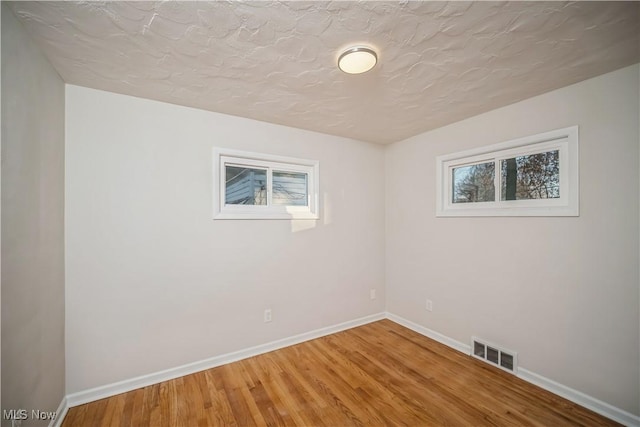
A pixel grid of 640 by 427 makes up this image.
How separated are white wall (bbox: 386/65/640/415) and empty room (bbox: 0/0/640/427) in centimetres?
1

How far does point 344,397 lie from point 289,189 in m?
1.97

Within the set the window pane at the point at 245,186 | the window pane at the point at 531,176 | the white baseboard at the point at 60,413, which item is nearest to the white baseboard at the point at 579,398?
the window pane at the point at 531,176

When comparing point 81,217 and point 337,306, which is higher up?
point 81,217

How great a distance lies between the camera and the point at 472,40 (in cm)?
146

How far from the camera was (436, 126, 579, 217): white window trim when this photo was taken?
6.43 feet

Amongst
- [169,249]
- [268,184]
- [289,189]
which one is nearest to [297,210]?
[289,189]

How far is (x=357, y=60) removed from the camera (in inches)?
62.0

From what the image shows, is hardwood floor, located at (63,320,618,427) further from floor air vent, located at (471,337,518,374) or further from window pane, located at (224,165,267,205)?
window pane, located at (224,165,267,205)

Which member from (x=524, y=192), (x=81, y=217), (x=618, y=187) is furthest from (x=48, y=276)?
(x=618, y=187)

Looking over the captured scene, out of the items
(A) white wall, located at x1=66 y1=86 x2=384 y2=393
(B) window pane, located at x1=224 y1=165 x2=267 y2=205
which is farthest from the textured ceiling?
(B) window pane, located at x1=224 y1=165 x2=267 y2=205

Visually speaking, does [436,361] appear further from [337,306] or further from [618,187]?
[618,187]

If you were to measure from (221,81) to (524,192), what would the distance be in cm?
265

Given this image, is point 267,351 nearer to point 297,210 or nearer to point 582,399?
point 297,210

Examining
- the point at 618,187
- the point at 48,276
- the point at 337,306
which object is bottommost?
the point at 337,306
